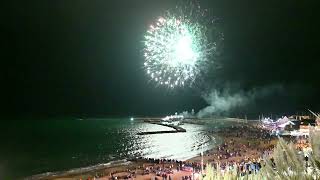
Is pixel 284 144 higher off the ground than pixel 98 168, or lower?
higher

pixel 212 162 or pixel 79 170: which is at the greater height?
pixel 212 162

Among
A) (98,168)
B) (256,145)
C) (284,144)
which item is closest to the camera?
(284,144)

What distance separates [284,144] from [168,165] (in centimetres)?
5672

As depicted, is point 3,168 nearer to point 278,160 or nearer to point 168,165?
point 168,165

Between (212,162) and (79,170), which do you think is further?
(212,162)

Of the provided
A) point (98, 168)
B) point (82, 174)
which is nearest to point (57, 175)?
point (82, 174)

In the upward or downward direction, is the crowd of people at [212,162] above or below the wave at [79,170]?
above

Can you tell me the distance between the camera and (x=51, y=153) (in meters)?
92.2

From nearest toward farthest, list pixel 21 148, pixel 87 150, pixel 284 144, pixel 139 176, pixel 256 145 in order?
pixel 284 144 < pixel 139 176 < pixel 256 145 < pixel 87 150 < pixel 21 148

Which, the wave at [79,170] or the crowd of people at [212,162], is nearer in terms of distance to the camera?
the crowd of people at [212,162]

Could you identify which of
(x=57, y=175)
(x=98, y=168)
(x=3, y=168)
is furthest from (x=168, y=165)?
(x=3, y=168)

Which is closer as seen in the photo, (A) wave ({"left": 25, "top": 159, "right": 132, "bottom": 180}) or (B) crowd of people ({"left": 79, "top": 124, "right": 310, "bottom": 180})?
(B) crowd of people ({"left": 79, "top": 124, "right": 310, "bottom": 180})

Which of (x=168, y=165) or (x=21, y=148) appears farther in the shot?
(x=21, y=148)

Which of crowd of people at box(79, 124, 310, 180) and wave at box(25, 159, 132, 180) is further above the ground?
crowd of people at box(79, 124, 310, 180)
